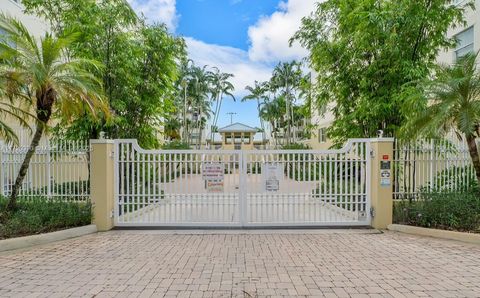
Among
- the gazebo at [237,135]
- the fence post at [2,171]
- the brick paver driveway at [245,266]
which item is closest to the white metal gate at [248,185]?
the brick paver driveway at [245,266]

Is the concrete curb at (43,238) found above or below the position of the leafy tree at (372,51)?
below

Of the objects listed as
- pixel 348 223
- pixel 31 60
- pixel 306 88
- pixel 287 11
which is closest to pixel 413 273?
pixel 348 223

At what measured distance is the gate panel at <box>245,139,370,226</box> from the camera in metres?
8.10

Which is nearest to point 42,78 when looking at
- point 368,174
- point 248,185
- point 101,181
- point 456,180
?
point 101,181

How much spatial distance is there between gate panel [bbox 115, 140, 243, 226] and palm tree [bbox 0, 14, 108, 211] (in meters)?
1.40

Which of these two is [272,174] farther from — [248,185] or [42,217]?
[42,217]

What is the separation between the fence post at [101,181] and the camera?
7949 mm

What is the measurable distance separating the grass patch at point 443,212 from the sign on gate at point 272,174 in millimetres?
3007

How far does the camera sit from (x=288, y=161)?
26.5 feet

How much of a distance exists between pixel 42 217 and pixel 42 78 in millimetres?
3036

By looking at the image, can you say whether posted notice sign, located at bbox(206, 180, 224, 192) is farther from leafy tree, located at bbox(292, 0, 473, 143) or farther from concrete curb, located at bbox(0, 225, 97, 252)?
leafy tree, located at bbox(292, 0, 473, 143)

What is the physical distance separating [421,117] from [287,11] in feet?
37.5

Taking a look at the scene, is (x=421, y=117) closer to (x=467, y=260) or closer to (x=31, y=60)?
(x=467, y=260)

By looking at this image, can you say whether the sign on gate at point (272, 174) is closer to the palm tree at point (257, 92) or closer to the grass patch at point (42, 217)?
the grass patch at point (42, 217)
